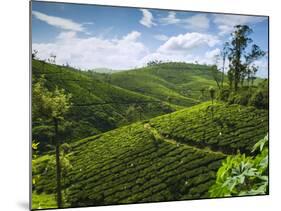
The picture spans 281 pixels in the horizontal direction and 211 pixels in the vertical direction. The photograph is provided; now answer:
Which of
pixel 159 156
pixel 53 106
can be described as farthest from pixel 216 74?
pixel 53 106

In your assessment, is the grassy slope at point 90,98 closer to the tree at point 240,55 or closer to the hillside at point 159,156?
the hillside at point 159,156

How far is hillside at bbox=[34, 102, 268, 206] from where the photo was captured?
159 inches

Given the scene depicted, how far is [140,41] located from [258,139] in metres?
1.29

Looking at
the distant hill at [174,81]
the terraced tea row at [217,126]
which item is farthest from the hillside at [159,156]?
the distant hill at [174,81]

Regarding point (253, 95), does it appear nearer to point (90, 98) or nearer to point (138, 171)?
point (138, 171)

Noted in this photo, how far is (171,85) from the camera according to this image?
14.3 ft

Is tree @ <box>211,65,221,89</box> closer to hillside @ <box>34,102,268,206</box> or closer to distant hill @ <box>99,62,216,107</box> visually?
distant hill @ <box>99,62,216,107</box>

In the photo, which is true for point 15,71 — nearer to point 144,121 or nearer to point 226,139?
point 144,121

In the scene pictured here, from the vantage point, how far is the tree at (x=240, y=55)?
14.8ft

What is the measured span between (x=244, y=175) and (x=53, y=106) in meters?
1.65

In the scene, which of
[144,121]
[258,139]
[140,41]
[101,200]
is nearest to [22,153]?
[101,200]

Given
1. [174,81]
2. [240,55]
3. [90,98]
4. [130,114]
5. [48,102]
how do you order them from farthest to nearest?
1. [240,55]
2. [174,81]
3. [130,114]
4. [90,98]
5. [48,102]

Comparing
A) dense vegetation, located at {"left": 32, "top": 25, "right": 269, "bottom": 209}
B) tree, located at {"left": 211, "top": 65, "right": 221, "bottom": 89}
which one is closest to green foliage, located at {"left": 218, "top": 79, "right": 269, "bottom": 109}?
dense vegetation, located at {"left": 32, "top": 25, "right": 269, "bottom": 209}

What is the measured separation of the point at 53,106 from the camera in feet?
12.9
